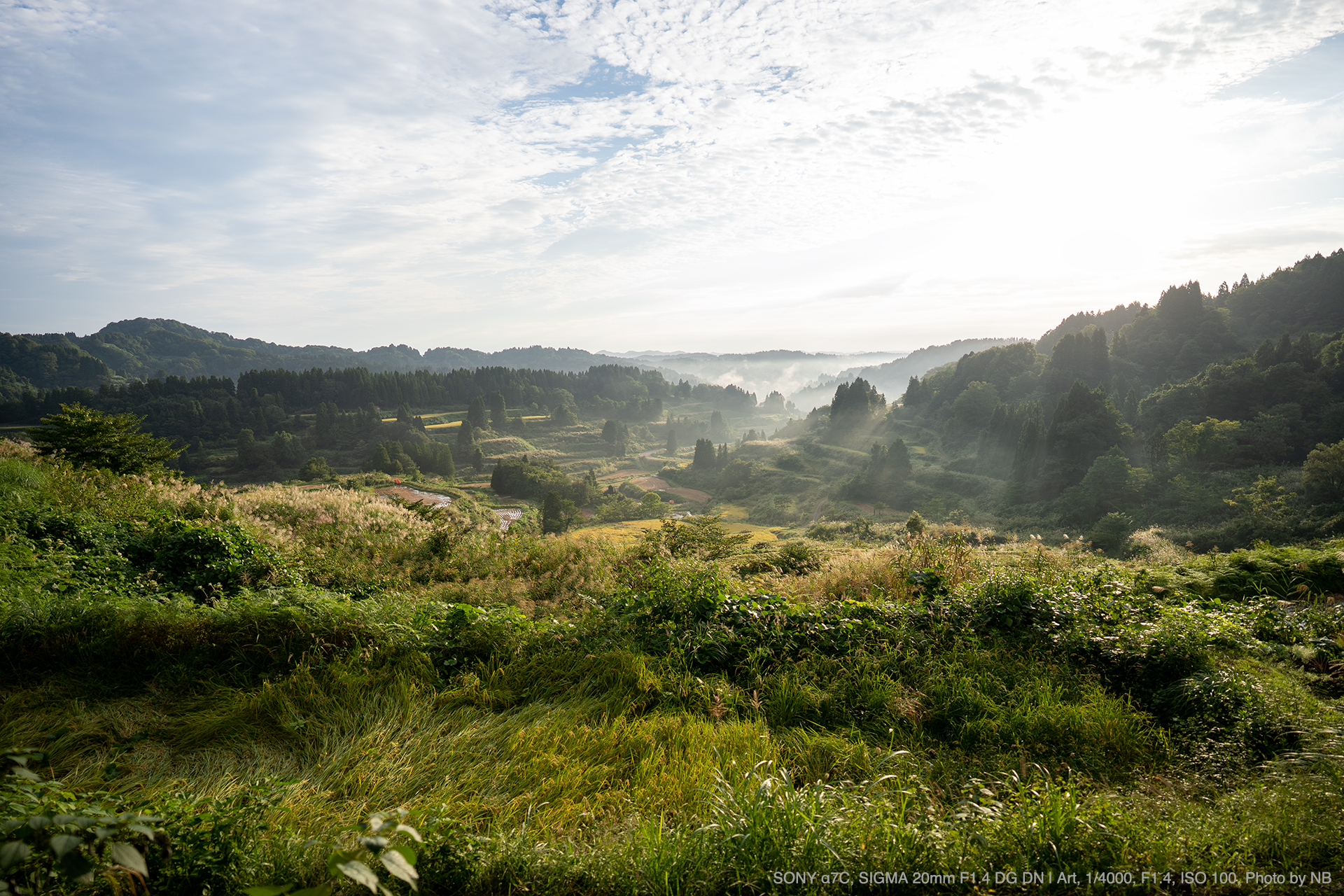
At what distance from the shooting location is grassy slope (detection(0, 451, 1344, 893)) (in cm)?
264

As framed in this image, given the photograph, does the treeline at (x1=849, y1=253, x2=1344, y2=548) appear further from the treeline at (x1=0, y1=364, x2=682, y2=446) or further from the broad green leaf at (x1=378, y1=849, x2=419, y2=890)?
the treeline at (x1=0, y1=364, x2=682, y2=446)

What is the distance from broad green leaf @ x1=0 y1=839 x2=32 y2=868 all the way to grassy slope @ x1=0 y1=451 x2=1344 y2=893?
45.1 inches

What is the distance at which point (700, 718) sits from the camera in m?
4.31

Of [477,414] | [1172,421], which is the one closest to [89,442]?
[1172,421]

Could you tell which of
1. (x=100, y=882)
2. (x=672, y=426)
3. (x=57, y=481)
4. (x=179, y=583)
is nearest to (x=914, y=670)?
(x=100, y=882)

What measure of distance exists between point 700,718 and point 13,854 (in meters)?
3.68

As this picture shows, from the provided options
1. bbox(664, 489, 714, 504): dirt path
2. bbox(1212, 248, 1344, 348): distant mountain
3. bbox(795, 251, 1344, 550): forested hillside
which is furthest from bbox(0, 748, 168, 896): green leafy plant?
bbox(1212, 248, 1344, 348): distant mountain

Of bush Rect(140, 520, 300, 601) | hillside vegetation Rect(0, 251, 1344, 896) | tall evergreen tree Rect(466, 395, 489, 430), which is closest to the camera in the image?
hillside vegetation Rect(0, 251, 1344, 896)

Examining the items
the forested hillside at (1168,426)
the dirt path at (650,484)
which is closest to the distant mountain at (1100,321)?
the forested hillside at (1168,426)

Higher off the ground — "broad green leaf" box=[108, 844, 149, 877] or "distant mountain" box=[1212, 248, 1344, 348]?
"distant mountain" box=[1212, 248, 1344, 348]

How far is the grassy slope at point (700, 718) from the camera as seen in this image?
2.64m

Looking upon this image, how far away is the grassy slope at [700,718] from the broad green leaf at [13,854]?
3.76 feet

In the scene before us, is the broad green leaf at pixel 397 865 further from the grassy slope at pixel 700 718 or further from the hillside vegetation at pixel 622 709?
the grassy slope at pixel 700 718

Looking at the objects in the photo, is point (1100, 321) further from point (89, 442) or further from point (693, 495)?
point (89, 442)
